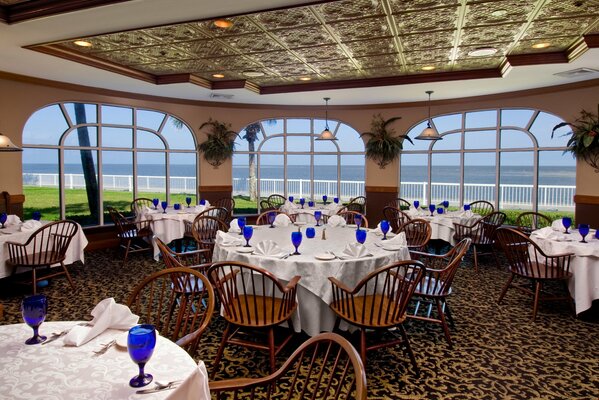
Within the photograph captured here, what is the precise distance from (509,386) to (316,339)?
7.37 feet

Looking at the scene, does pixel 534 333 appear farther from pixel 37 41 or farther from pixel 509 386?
pixel 37 41

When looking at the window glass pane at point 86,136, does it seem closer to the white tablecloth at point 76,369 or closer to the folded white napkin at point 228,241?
the folded white napkin at point 228,241

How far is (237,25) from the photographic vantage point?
4.45m

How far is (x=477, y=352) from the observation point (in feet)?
11.4

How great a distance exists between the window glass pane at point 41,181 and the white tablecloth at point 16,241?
83.6 inches

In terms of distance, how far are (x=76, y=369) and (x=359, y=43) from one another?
15.9ft

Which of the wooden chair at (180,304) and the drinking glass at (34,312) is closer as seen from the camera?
the drinking glass at (34,312)

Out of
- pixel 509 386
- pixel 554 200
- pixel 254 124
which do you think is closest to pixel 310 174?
pixel 254 124

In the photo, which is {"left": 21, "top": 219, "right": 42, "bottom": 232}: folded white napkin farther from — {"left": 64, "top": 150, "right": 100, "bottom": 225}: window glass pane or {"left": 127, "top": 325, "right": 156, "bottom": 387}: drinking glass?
{"left": 127, "top": 325, "right": 156, "bottom": 387}: drinking glass

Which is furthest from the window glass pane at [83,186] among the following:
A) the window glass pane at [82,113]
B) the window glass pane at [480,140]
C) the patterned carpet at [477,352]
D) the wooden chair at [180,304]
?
the window glass pane at [480,140]

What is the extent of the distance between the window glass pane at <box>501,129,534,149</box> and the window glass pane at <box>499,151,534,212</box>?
166 millimetres

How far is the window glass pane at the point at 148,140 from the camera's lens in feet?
28.2

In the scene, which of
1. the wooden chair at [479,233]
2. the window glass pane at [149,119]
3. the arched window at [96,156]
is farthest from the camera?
the window glass pane at [149,119]

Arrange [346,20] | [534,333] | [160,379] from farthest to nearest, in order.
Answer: [346,20], [534,333], [160,379]
